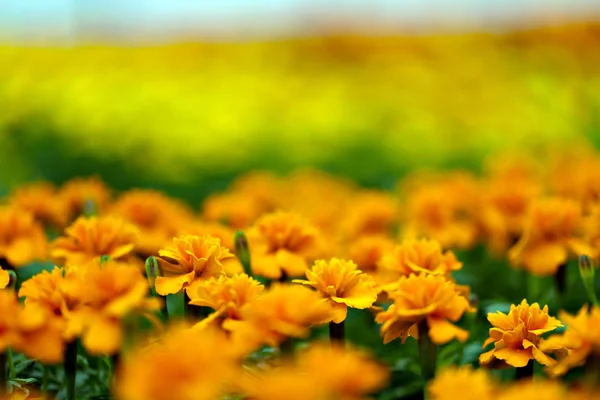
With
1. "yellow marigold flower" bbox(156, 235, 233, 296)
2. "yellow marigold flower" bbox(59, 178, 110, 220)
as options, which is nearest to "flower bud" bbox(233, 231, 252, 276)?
"yellow marigold flower" bbox(156, 235, 233, 296)

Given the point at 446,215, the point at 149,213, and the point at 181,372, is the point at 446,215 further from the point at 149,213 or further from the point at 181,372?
the point at 181,372

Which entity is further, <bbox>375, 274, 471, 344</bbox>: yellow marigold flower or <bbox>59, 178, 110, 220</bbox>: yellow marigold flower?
<bbox>59, 178, 110, 220</bbox>: yellow marigold flower

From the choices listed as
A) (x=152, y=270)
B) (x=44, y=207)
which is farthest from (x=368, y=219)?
(x=152, y=270)

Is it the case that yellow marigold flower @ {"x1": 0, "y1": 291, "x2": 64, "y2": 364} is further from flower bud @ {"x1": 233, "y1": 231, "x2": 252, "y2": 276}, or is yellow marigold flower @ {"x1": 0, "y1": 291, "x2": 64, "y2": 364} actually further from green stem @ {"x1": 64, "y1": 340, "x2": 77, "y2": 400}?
flower bud @ {"x1": 233, "y1": 231, "x2": 252, "y2": 276}

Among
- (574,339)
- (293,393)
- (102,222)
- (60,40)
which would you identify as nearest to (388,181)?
(102,222)

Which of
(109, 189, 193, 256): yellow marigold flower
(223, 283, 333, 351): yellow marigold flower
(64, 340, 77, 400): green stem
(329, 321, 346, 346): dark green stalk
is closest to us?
(223, 283, 333, 351): yellow marigold flower

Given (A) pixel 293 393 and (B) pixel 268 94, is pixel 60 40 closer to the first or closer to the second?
(B) pixel 268 94

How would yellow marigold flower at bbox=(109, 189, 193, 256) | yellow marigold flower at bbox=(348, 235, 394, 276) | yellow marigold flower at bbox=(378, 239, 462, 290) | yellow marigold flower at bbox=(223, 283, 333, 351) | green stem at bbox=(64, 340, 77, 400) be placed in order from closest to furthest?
yellow marigold flower at bbox=(223, 283, 333, 351) < green stem at bbox=(64, 340, 77, 400) < yellow marigold flower at bbox=(378, 239, 462, 290) < yellow marigold flower at bbox=(348, 235, 394, 276) < yellow marigold flower at bbox=(109, 189, 193, 256)
